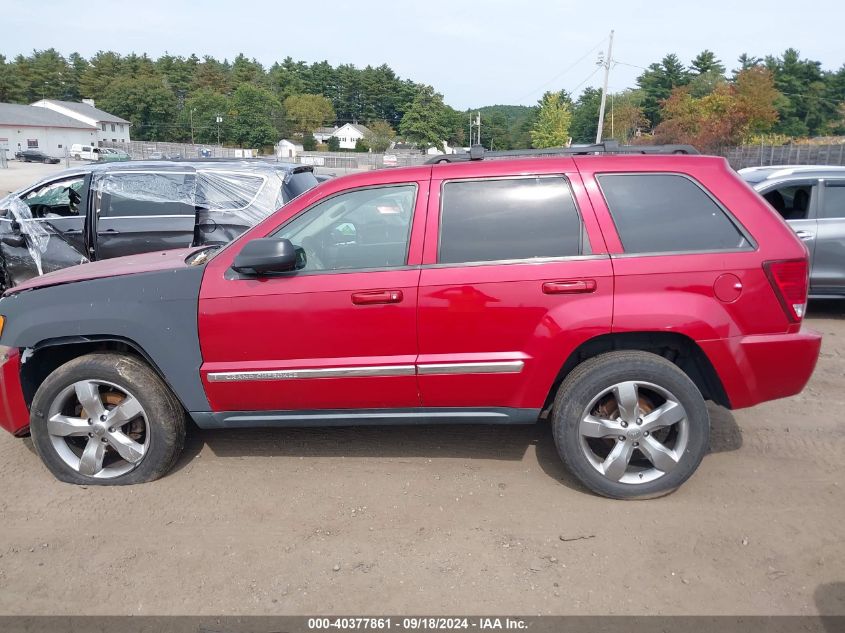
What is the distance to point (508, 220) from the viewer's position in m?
3.49

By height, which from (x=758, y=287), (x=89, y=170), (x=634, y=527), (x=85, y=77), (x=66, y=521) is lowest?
(x=66, y=521)

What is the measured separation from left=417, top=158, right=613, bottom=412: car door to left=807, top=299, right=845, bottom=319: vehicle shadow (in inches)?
208

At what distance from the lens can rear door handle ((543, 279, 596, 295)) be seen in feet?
11.0

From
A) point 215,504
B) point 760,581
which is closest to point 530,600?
point 760,581

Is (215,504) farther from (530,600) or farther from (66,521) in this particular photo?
(530,600)

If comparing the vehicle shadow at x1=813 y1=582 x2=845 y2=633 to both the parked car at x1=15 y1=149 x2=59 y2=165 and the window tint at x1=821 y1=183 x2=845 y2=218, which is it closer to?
the window tint at x1=821 y1=183 x2=845 y2=218

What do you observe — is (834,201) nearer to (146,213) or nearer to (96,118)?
(146,213)

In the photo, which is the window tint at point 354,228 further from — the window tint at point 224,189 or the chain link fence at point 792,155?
the chain link fence at point 792,155

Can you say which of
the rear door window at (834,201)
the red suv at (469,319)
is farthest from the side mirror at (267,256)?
the rear door window at (834,201)

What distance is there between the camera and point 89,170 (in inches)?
283

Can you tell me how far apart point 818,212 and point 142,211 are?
7276mm

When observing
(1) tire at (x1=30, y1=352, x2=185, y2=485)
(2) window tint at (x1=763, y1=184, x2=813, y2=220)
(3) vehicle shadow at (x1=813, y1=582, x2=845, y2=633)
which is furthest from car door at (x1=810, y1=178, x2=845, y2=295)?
(1) tire at (x1=30, y1=352, x2=185, y2=485)

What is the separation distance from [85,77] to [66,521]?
129899mm

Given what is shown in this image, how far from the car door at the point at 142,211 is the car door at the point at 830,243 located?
6.66 metres
